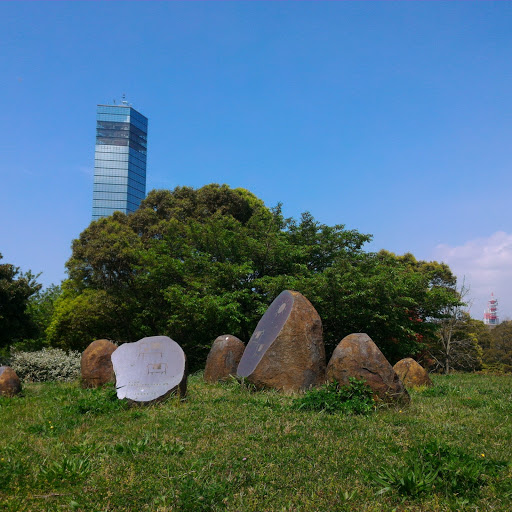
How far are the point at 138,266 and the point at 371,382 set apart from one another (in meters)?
14.1

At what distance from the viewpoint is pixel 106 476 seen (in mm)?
4562

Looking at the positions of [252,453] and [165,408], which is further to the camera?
[165,408]

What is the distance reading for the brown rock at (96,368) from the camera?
12.1 meters

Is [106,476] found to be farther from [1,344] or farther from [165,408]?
[1,344]

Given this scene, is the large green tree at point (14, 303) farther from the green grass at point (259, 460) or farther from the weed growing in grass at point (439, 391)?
the weed growing in grass at point (439, 391)

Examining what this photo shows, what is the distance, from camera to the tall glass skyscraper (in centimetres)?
10281

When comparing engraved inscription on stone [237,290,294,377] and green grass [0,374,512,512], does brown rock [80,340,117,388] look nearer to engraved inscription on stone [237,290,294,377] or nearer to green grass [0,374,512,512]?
engraved inscription on stone [237,290,294,377]

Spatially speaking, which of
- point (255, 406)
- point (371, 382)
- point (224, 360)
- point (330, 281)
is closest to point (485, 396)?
point (371, 382)

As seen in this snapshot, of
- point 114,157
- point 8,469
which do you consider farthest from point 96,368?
point 114,157

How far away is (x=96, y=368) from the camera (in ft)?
39.8

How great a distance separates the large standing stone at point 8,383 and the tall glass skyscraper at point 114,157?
94165 mm

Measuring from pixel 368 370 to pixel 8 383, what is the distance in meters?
8.06

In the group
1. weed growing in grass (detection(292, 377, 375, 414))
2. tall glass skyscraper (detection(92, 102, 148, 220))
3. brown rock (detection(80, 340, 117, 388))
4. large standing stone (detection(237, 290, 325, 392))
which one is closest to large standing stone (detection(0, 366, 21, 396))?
brown rock (detection(80, 340, 117, 388))

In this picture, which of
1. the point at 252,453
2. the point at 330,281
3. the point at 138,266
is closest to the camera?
the point at 252,453
